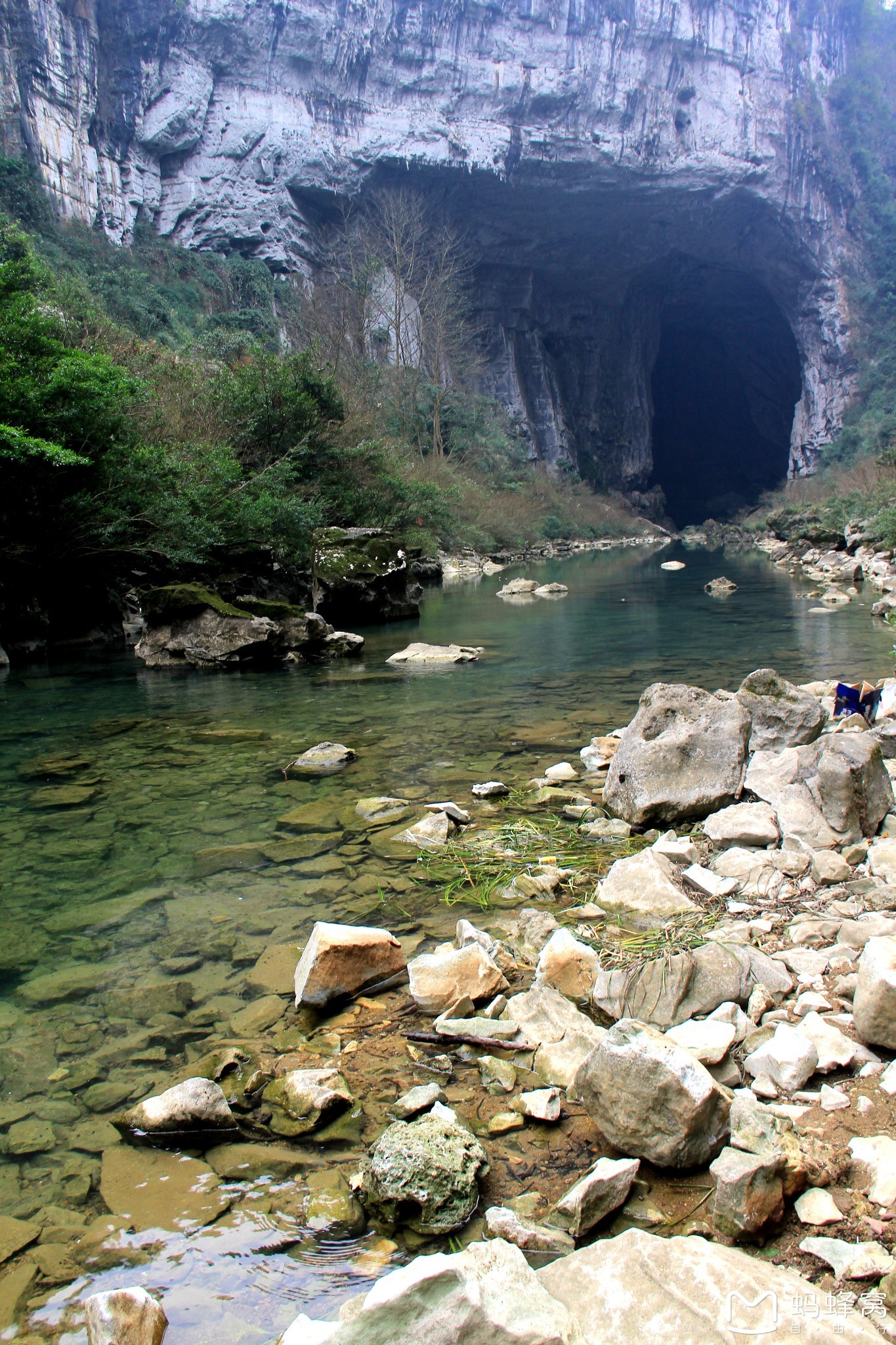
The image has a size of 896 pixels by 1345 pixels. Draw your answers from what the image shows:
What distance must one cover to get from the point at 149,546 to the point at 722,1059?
1118 centimetres

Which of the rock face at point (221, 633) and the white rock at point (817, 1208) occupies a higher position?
the rock face at point (221, 633)

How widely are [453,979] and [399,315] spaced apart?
35.3 metres

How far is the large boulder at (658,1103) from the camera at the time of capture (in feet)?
5.75

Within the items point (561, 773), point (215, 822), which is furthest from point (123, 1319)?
point (561, 773)

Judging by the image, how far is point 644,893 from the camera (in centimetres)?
317

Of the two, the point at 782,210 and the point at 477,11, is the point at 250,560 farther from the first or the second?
the point at 782,210

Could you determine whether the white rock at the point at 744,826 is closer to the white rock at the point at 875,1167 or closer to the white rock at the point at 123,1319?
the white rock at the point at 875,1167

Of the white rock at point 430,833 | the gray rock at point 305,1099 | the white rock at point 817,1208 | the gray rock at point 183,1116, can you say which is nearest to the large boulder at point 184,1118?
the gray rock at point 183,1116

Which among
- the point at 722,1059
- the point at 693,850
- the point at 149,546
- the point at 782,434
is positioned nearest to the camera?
the point at 722,1059

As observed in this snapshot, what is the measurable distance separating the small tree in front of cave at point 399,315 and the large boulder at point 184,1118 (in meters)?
26.3

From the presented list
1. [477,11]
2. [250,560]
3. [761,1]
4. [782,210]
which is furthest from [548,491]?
[250,560]

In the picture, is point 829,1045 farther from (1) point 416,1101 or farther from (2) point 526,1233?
(1) point 416,1101

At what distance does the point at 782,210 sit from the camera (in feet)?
155

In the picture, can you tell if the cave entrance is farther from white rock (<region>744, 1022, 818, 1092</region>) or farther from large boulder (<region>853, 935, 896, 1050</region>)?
white rock (<region>744, 1022, 818, 1092</region>)
